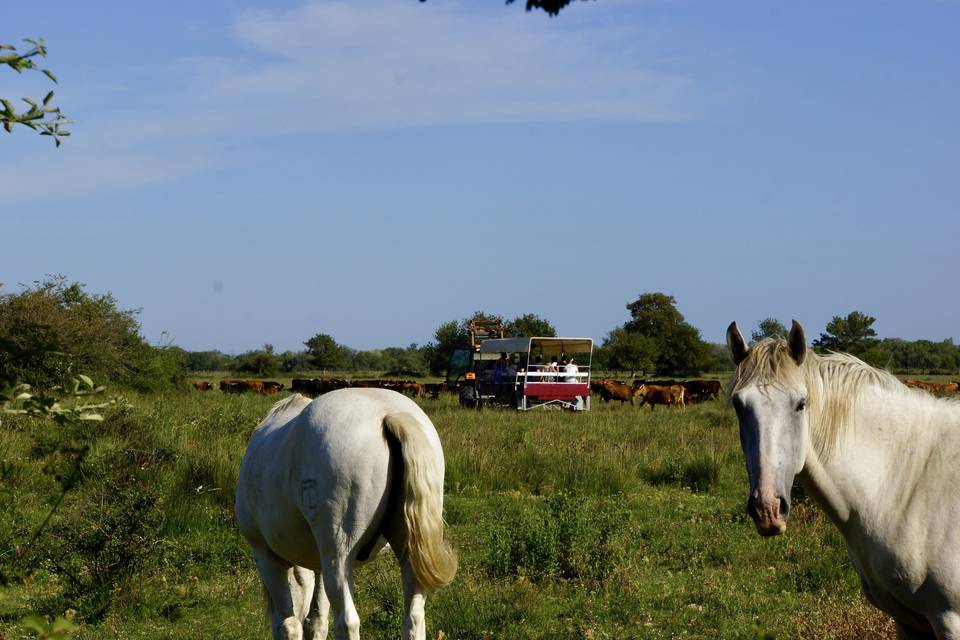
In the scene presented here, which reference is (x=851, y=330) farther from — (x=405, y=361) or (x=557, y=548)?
(x=405, y=361)

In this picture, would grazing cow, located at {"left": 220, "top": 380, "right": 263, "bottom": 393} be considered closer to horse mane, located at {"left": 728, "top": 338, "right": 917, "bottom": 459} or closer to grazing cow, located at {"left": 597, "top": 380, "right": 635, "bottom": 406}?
grazing cow, located at {"left": 597, "top": 380, "right": 635, "bottom": 406}

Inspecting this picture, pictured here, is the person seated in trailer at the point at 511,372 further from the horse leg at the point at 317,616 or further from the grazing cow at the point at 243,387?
the horse leg at the point at 317,616

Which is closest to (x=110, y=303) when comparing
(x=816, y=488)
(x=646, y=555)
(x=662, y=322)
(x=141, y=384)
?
(x=141, y=384)

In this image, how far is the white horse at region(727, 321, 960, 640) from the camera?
12.0 feet

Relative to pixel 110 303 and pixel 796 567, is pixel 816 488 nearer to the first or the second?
pixel 796 567

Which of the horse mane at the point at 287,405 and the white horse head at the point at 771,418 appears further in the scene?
the horse mane at the point at 287,405

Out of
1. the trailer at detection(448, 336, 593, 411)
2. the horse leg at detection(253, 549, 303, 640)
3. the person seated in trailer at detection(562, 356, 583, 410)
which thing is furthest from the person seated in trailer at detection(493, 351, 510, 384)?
the horse leg at detection(253, 549, 303, 640)

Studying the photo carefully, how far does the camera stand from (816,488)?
400 cm

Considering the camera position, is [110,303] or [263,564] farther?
[110,303]

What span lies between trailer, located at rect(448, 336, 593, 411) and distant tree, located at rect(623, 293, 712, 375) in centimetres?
3710

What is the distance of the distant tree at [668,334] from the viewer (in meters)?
66.6

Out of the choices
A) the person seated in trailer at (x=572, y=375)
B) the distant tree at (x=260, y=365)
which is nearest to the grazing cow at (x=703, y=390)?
the person seated in trailer at (x=572, y=375)

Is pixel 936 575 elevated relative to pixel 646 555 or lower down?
elevated

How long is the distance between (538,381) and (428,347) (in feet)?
115
